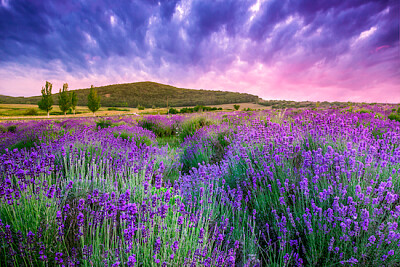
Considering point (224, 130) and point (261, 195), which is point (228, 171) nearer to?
point (261, 195)

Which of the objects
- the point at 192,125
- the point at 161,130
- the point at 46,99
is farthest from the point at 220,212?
the point at 46,99

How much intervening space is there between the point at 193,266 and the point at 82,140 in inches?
155

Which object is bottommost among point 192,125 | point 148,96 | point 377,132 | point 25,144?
→ point 25,144

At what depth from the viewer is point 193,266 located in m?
1.30

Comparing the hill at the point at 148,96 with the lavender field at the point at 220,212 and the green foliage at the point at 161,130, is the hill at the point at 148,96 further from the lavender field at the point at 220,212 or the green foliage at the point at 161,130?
the lavender field at the point at 220,212

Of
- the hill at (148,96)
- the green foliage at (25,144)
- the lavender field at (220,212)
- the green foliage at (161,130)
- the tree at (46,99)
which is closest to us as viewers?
the lavender field at (220,212)

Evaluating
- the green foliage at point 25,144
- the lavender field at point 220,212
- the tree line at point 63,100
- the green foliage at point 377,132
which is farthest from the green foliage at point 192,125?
the tree line at point 63,100

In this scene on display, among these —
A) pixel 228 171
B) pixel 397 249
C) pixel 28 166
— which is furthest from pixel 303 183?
pixel 28 166

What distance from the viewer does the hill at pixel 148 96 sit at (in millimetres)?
55091

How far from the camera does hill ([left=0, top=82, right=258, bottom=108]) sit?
55.1 m

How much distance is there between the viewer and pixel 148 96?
207 feet

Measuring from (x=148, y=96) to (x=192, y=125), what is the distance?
5789 cm

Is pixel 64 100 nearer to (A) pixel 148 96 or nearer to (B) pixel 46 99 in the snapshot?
(B) pixel 46 99

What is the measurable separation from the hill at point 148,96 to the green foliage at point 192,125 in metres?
42.9
